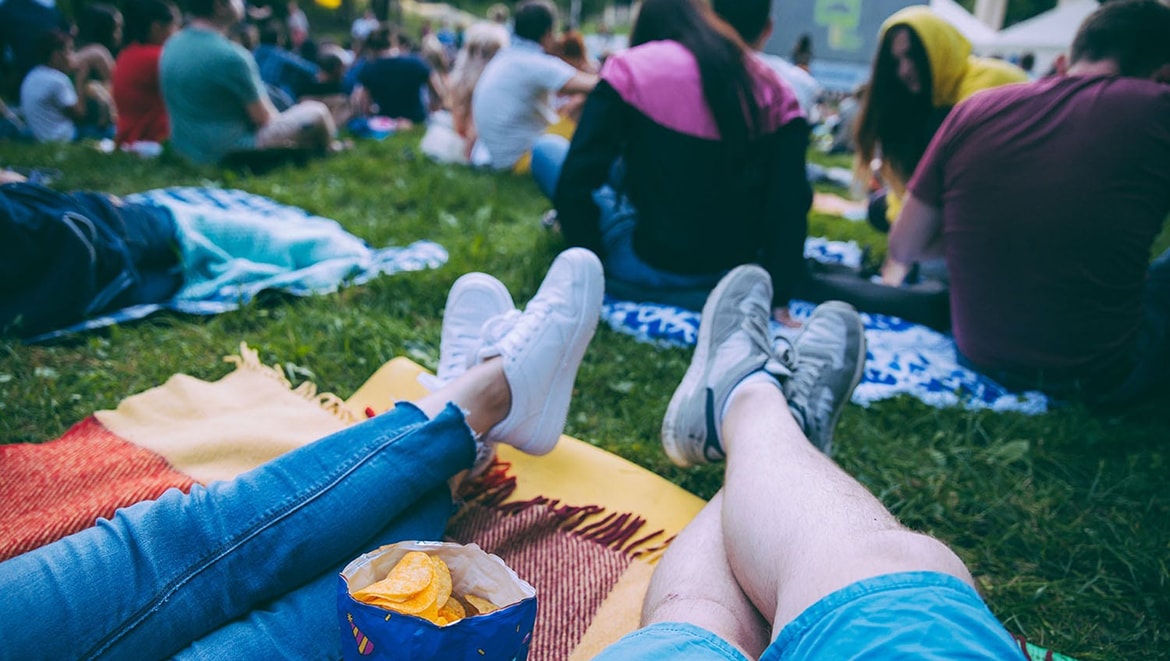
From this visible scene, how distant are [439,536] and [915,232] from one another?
223cm

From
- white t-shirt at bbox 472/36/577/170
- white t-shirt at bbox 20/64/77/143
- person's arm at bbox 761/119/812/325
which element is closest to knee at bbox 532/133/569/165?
person's arm at bbox 761/119/812/325

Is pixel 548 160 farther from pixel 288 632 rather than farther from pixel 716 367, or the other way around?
pixel 288 632

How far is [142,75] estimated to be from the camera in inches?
212

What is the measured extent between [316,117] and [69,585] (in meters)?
4.86

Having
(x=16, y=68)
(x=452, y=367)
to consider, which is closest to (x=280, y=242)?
(x=452, y=367)

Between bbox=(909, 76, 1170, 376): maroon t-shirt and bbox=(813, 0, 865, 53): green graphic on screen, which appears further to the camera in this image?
bbox=(813, 0, 865, 53): green graphic on screen

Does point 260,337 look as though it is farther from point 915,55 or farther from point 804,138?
point 915,55

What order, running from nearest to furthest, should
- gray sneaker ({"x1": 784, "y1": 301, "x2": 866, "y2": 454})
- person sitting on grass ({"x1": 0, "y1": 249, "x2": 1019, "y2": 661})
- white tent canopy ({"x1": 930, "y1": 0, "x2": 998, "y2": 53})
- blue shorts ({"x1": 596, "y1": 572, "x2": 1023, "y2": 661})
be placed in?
blue shorts ({"x1": 596, "y1": 572, "x2": 1023, "y2": 661}) → person sitting on grass ({"x1": 0, "y1": 249, "x2": 1019, "y2": 661}) → gray sneaker ({"x1": 784, "y1": 301, "x2": 866, "y2": 454}) → white tent canopy ({"x1": 930, "y1": 0, "x2": 998, "y2": 53})

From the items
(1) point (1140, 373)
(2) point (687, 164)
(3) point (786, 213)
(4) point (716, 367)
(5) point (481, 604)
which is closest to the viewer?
(5) point (481, 604)

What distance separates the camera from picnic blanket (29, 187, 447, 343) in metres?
2.68

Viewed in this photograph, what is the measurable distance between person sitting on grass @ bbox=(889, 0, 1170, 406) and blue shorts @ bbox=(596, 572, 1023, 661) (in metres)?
1.90

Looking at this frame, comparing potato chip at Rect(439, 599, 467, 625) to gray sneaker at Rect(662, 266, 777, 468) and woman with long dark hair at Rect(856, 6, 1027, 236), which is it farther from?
woman with long dark hair at Rect(856, 6, 1027, 236)

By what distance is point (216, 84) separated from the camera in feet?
15.3

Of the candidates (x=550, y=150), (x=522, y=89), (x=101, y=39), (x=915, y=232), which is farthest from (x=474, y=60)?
(x=915, y=232)
